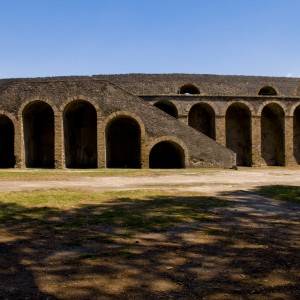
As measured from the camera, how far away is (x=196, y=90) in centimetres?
2648

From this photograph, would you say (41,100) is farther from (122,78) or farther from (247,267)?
(247,267)

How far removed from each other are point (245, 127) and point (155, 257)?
78.1ft

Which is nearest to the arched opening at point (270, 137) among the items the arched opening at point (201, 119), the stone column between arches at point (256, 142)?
the stone column between arches at point (256, 142)

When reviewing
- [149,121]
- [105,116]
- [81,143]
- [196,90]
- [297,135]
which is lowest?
[81,143]

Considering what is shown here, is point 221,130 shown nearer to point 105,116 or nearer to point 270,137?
point 270,137

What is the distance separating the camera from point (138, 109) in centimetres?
2020

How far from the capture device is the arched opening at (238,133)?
2725 centimetres

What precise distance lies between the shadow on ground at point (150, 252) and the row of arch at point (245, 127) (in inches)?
739

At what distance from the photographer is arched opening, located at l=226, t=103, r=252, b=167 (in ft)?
89.4

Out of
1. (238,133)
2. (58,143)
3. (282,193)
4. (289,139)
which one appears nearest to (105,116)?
(58,143)

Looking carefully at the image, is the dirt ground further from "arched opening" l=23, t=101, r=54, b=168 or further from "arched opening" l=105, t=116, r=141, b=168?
"arched opening" l=105, t=116, r=141, b=168

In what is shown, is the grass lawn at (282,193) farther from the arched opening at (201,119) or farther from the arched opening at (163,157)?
the arched opening at (201,119)

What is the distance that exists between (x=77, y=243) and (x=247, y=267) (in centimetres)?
201

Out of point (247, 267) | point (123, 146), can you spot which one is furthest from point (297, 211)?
point (123, 146)
